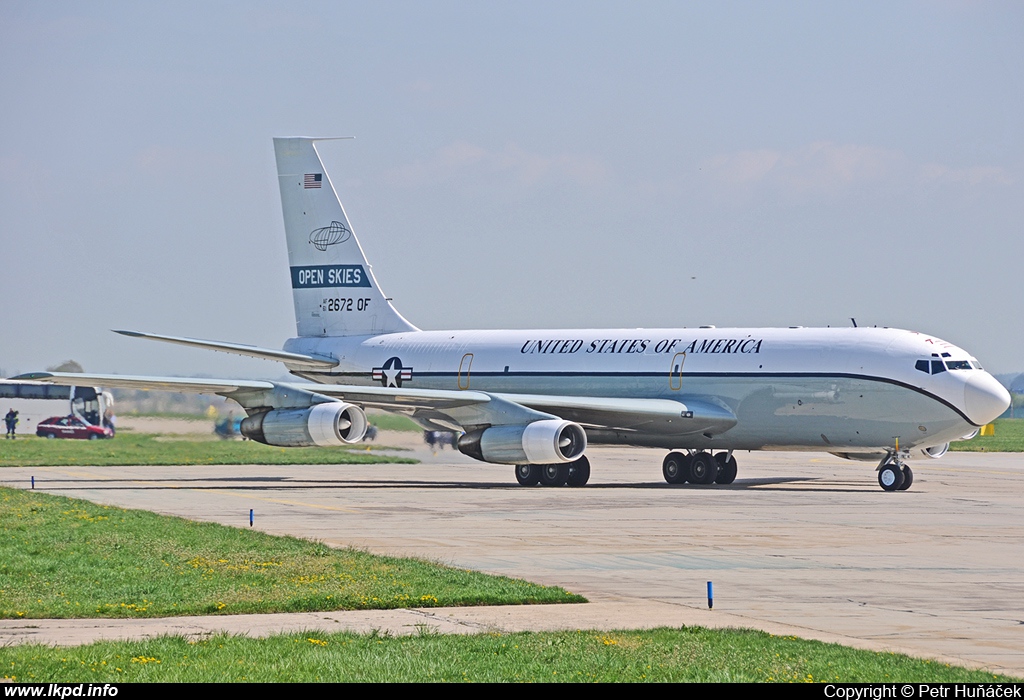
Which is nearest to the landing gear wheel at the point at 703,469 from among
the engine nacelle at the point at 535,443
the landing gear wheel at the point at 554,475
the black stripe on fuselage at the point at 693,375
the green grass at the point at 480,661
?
the black stripe on fuselage at the point at 693,375

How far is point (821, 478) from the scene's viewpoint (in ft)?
131

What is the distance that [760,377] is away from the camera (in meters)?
35.2

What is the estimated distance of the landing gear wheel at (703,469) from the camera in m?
38.0

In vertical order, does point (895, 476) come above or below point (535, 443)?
below

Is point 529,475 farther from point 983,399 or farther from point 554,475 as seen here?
point 983,399

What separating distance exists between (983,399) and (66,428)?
43.5m

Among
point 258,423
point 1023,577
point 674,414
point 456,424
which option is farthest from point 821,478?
point 1023,577

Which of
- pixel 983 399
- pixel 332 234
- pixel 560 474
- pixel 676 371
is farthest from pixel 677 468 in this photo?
pixel 332 234

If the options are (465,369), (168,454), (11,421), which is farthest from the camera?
(11,421)

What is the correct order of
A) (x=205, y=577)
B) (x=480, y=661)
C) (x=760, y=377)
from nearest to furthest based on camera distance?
1. (x=480, y=661)
2. (x=205, y=577)
3. (x=760, y=377)

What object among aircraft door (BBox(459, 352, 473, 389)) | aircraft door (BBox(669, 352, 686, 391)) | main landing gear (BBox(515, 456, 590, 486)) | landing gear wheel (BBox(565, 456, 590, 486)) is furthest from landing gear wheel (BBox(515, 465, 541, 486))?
aircraft door (BBox(459, 352, 473, 389))

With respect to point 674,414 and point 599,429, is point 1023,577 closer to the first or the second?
point 674,414

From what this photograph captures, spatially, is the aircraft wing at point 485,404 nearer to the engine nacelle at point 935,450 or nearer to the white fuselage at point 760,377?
the white fuselage at point 760,377

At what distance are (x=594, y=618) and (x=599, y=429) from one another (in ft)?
82.1
